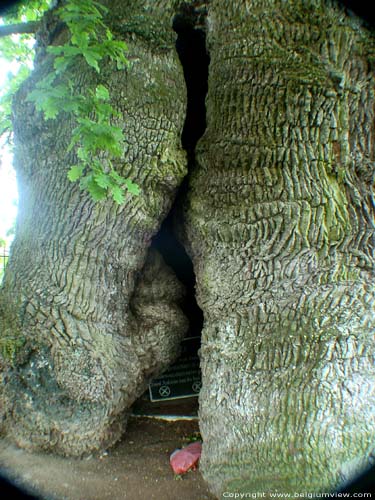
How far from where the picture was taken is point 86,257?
318 cm

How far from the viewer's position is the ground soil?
2951 millimetres

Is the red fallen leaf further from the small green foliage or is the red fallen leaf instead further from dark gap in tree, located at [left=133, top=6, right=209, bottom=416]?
the small green foliage

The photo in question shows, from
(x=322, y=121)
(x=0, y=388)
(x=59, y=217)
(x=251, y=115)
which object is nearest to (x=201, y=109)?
(x=251, y=115)

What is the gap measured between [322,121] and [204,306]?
1.54 m

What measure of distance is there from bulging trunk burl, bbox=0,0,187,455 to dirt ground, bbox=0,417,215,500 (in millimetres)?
110

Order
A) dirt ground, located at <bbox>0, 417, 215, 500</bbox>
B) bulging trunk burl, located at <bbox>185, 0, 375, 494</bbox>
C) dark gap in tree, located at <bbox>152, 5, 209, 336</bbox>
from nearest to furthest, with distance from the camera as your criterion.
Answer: bulging trunk burl, located at <bbox>185, 0, 375, 494</bbox>, dirt ground, located at <bbox>0, 417, 215, 500</bbox>, dark gap in tree, located at <bbox>152, 5, 209, 336</bbox>

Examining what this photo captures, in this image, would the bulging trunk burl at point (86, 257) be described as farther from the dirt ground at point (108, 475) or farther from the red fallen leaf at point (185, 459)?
the red fallen leaf at point (185, 459)

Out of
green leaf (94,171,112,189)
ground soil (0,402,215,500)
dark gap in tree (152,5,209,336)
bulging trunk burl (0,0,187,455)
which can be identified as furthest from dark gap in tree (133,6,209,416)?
green leaf (94,171,112,189)

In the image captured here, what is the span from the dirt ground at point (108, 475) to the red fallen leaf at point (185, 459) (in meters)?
0.05

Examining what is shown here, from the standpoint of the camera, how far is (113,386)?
325 centimetres

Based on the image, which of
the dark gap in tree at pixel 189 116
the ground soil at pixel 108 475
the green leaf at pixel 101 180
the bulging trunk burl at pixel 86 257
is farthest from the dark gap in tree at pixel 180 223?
the green leaf at pixel 101 180

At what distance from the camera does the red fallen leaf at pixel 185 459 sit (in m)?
3.22

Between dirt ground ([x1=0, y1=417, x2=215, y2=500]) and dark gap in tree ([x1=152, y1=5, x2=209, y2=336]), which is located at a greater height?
dark gap in tree ([x1=152, y1=5, x2=209, y2=336])

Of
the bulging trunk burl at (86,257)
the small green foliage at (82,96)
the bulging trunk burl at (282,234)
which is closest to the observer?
the small green foliage at (82,96)
